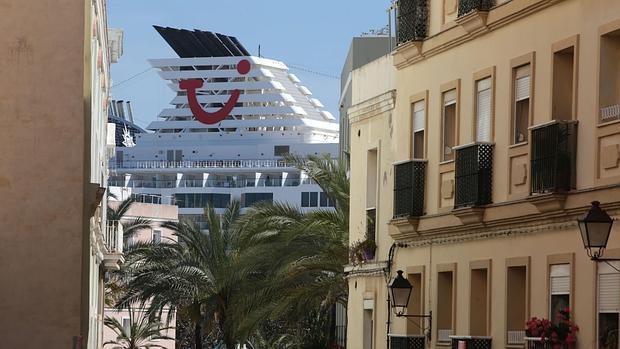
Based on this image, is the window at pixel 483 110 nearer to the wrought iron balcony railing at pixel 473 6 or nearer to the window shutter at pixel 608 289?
the wrought iron balcony railing at pixel 473 6

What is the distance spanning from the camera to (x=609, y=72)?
67.9ft

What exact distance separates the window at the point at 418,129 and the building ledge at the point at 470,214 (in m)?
2.76

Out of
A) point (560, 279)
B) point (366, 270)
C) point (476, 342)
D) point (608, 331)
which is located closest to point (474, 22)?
point (476, 342)

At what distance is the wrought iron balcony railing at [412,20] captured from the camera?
27.9 m

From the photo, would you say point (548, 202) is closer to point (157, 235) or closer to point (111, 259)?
point (111, 259)

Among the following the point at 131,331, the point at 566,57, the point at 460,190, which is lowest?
the point at 131,331

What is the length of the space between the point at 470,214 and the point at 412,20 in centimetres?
469

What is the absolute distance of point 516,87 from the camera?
23797 millimetres

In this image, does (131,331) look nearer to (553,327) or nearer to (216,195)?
(553,327)

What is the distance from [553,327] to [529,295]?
1.62 m

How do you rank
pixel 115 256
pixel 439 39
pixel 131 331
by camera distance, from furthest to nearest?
pixel 131 331, pixel 115 256, pixel 439 39

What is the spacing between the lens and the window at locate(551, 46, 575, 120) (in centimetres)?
2216

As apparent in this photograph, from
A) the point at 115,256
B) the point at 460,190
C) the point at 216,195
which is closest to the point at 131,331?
the point at 115,256

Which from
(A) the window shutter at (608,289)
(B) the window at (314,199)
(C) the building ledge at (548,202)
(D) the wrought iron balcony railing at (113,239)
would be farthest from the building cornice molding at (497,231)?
(B) the window at (314,199)
